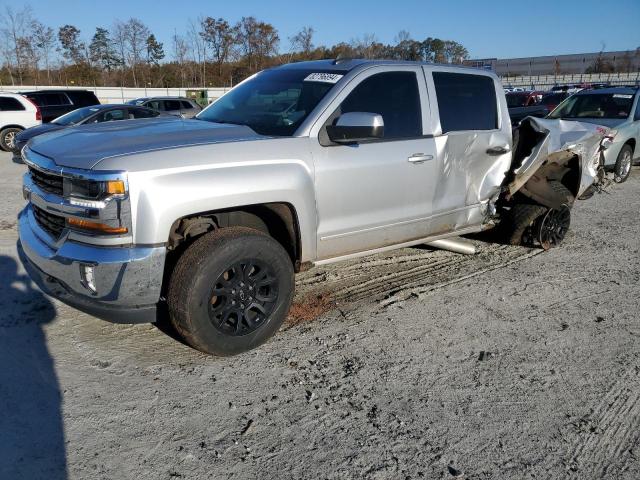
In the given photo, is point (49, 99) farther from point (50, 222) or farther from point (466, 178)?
point (466, 178)

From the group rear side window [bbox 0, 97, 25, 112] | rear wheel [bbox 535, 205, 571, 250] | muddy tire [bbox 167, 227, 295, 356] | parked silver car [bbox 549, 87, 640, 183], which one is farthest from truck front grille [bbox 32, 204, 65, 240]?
rear side window [bbox 0, 97, 25, 112]

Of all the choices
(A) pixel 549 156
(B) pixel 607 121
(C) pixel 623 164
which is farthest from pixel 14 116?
(C) pixel 623 164

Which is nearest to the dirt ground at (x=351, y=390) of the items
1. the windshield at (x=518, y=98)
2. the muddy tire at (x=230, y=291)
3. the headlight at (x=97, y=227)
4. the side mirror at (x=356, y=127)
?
the muddy tire at (x=230, y=291)

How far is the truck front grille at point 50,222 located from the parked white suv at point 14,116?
46.4 ft

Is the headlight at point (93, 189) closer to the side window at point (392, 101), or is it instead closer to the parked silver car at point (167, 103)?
the side window at point (392, 101)

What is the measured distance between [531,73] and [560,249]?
267 ft

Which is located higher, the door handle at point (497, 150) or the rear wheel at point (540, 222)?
the door handle at point (497, 150)

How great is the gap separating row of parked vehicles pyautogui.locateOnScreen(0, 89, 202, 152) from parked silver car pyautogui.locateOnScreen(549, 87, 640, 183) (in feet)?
27.9

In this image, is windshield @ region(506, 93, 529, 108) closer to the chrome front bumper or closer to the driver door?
the driver door

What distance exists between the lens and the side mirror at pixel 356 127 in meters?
3.55

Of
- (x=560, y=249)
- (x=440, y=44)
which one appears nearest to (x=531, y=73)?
(x=440, y=44)

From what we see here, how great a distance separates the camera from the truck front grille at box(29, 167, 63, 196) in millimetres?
3182

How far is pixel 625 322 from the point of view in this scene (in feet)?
13.6

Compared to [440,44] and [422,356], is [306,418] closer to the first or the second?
[422,356]
